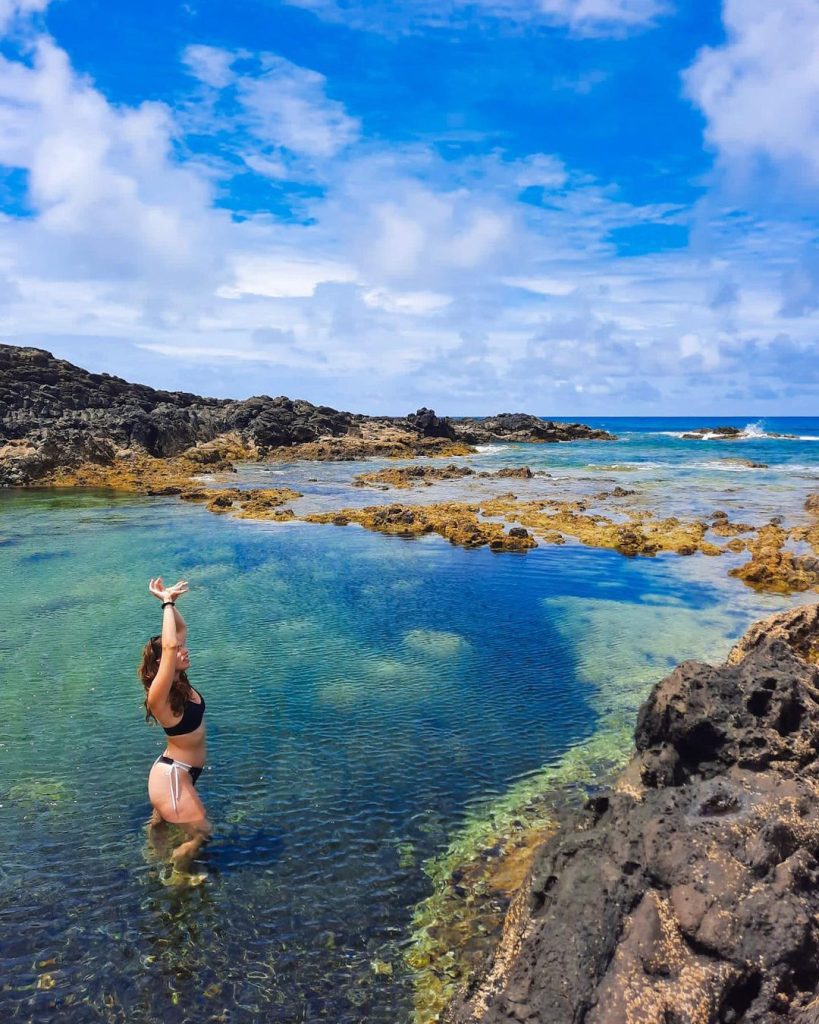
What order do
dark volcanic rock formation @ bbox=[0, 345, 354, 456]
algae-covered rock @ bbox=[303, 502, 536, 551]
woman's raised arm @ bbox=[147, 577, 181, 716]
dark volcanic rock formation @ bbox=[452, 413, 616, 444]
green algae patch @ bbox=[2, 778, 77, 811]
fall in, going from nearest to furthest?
woman's raised arm @ bbox=[147, 577, 181, 716] → green algae patch @ bbox=[2, 778, 77, 811] → algae-covered rock @ bbox=[303, 502, 536, 551] → dark volcanic rock formation @ bbox=[0, 345, 354, 456] → dark volcanic rock formation @ bbox=[452, 413, 616, 444]

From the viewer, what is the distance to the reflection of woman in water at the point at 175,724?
7656 mm

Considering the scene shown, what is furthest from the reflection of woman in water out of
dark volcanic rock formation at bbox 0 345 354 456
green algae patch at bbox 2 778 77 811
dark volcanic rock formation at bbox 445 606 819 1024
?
dark volcanic rock formation at bbox 0 345 354 456

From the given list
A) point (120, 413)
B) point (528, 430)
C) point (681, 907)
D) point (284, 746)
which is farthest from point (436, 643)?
point (528, 430)

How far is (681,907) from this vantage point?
4832 mm

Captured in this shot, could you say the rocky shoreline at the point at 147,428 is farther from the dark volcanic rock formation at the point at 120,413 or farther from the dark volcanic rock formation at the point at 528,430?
the dark volcanic rock formation at the point at 528,430

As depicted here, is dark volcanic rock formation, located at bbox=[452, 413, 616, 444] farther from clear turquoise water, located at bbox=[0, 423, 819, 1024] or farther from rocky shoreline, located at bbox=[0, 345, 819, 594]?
clear turquoise water, located at bbox=[0, 423, 819, 1024]

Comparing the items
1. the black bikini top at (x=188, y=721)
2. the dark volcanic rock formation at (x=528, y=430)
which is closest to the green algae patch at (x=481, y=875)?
the black bikini top at (x=188, y=721)

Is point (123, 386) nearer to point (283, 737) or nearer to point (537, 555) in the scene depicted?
point (537, 555)

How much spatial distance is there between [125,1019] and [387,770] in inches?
199

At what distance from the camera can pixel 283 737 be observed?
1149cm

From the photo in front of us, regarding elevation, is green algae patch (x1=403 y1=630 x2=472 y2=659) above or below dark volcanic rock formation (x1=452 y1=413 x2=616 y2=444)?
below

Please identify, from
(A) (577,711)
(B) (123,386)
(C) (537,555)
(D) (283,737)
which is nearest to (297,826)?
(D) (283,737)

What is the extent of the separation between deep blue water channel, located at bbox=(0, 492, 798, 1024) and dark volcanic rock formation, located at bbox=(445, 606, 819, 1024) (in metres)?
1.95

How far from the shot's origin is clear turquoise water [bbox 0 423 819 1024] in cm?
652
